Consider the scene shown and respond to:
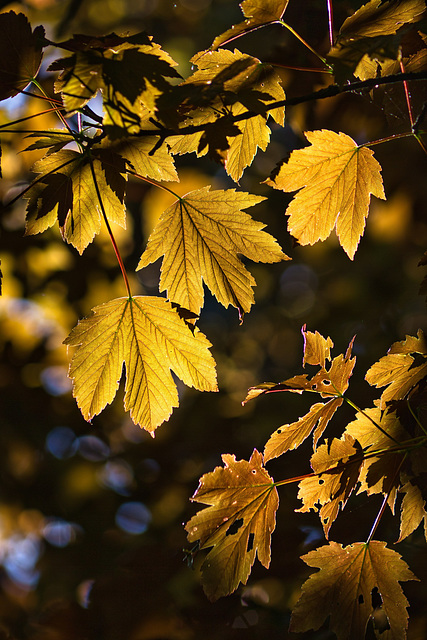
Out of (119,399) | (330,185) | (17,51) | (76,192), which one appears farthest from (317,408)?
(119,399)

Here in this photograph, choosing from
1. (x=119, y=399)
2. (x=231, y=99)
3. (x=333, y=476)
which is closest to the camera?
(x=231, y=99)

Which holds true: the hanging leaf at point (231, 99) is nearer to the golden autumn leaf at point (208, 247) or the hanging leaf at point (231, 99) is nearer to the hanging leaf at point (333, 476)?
the golden autumn leaf at point (208, 247)

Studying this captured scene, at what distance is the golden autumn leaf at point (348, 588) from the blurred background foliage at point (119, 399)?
96.3 inches

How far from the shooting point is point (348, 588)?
720 millimetres

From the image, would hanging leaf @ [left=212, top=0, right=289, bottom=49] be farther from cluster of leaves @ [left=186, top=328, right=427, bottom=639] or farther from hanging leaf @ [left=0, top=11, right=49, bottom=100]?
cluster of leaves @ [left=186, top=328, right=427, bottom=639]

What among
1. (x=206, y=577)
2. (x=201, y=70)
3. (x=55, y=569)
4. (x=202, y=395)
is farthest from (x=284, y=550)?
(x=201, y=70)

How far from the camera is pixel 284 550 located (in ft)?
9.82

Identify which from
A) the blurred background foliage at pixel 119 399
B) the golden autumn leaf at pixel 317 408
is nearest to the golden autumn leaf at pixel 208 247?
the golden autumn leaf at pixel 317 408

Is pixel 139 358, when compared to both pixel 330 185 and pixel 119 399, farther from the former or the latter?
pixel 119 399

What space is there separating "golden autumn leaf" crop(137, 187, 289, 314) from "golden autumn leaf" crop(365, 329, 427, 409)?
21cm

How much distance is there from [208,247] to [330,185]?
21 cm

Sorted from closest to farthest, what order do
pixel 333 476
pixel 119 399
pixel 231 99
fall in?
pixel 231 99, pixel 333 476, pixel 119 399

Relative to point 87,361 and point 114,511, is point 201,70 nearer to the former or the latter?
point 87,361

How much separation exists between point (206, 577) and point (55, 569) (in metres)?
3.32
